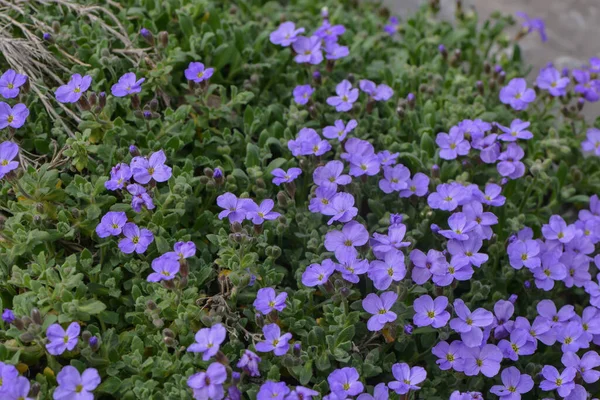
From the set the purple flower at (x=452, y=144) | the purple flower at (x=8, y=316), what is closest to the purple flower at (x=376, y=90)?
the purple flower at (x=452, y=144)

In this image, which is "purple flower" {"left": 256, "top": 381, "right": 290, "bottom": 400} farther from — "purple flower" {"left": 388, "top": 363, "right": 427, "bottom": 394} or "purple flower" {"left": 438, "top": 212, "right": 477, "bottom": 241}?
"purple flower" {"left": 438, "top": 212, "right": 477, "bottom": 241}

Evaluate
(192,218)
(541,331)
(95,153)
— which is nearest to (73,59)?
(95,153)

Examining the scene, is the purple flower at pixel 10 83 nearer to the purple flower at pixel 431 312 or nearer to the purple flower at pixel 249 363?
the purple flower at pixel 249 363

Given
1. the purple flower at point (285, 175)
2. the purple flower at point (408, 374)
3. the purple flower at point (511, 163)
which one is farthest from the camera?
the purple flower at point (511, 163)

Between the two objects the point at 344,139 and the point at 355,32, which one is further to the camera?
the point at 355,32

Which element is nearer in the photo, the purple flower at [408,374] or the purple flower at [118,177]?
the purple flower at [408,374]

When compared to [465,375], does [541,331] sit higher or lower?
higher

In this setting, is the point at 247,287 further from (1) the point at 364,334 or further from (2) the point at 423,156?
(2) the point at 423,156
